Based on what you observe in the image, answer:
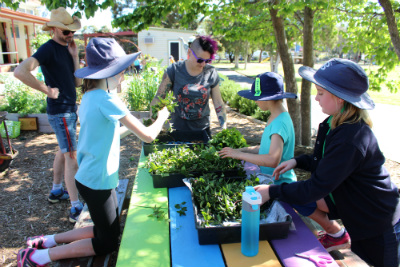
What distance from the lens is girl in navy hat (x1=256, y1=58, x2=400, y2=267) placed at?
1.62 metres

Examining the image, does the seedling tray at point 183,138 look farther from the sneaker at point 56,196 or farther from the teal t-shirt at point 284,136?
the sneaker at point 56,196

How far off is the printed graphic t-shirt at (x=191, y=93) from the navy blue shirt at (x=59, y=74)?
1.10 m

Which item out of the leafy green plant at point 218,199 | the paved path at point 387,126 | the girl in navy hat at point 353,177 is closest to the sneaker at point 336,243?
the girl in navy hat at point 353,177

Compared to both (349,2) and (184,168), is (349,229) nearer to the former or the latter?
(184,168)

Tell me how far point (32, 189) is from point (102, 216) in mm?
2612

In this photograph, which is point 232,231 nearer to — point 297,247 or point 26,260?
point 297,247

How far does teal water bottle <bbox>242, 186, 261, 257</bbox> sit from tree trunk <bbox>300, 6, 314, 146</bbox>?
4301mm

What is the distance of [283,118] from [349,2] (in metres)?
4.77

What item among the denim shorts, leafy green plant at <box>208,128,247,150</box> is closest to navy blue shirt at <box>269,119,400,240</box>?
leafy green plant at <box>208,128,247,150</box>

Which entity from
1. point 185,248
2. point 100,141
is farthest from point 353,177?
point 100,141

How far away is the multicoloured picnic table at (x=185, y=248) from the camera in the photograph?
5.18 ft

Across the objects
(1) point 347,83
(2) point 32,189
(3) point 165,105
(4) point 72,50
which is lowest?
(2) point 32,189

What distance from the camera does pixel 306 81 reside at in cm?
546

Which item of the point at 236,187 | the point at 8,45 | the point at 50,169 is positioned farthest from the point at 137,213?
the point at 8,45
